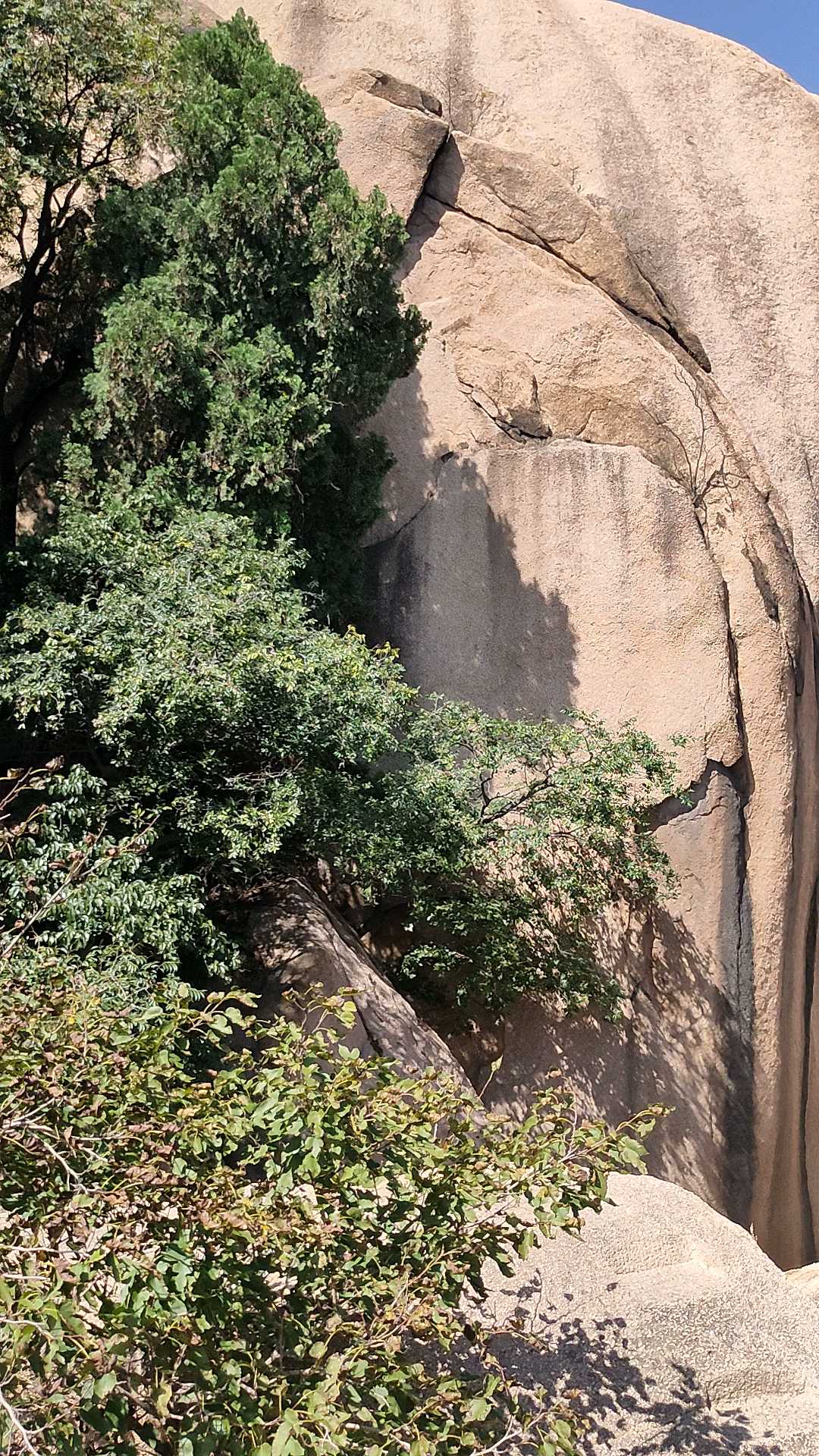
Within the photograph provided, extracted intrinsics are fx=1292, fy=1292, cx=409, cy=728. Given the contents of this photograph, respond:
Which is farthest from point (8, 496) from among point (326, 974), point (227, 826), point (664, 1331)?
point (664, 1331)

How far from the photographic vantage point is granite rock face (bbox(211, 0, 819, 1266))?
449 inches

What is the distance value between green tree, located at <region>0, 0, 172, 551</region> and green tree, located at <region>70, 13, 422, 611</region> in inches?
15.0

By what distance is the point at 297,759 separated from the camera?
8.23m

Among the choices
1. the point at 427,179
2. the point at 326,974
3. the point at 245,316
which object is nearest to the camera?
the point at 326,974

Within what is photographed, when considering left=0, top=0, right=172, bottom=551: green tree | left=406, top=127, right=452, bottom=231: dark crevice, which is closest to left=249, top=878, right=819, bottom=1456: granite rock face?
left=0, top=0, right=172, bottom=551: green tree

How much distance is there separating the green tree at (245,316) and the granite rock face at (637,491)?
6.43 ft

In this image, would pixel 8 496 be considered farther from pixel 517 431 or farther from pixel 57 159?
pixel 517 431

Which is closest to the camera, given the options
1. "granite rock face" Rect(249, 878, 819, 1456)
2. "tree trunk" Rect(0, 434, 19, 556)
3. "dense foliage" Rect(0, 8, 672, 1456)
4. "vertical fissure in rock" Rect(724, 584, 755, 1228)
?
"dense foliage" Rect(0, 8, 672, 1456)

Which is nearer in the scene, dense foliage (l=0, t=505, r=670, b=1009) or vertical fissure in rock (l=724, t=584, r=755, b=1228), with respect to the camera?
dense foliage (l=0, t=505, r=670, b=1009)

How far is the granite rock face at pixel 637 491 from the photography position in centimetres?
1141

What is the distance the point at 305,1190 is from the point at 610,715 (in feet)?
26.0

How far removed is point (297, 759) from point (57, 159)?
5454 millimetres

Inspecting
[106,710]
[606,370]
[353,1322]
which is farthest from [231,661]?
[606,370]

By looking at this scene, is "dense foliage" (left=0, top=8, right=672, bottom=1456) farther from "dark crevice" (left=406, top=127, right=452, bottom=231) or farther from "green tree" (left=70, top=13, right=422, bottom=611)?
"dark crevice" (left=406, top=127, right=452, bottom=231)
